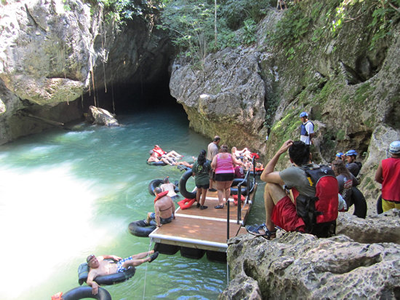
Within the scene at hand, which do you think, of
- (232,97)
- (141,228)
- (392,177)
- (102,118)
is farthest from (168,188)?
(102,118)

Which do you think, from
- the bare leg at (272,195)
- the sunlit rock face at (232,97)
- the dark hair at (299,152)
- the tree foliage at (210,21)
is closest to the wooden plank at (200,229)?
the bare leg at (272,195)

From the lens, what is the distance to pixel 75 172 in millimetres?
11625

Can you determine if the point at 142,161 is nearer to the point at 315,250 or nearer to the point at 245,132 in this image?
the point at 245,132

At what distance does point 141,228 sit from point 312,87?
7248 mm

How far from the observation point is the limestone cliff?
6.81 metres

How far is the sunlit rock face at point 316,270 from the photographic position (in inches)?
73.7

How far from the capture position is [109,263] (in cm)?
586

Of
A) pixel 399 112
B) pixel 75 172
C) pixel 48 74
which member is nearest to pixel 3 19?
pixel 48 74

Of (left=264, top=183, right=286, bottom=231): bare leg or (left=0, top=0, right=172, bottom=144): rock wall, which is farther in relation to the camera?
(left=0, top=0, right=172, bottom=144): rock wall

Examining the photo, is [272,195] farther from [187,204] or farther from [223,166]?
[187,204]

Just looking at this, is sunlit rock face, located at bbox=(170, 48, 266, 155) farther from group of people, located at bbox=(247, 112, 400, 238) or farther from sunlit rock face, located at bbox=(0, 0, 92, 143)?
group of people, located at bbox=(247, 112, 400, 238)

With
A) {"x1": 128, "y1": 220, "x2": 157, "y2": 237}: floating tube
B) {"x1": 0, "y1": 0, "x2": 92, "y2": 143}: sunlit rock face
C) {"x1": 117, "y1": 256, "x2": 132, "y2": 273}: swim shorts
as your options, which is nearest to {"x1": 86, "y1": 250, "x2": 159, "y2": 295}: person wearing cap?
{"x1": 117, "y1": 256, "x2": 132, "y2": 273}: swim shorts

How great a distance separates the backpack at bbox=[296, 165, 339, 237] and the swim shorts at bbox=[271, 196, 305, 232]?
6 centimetres

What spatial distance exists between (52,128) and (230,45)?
1227 centimetres
